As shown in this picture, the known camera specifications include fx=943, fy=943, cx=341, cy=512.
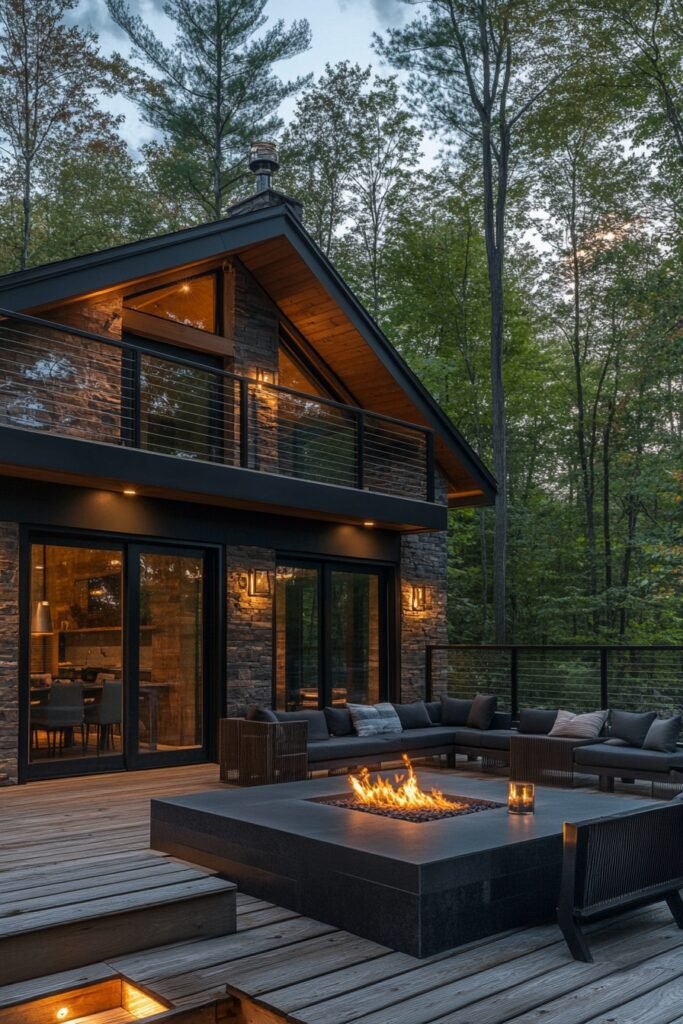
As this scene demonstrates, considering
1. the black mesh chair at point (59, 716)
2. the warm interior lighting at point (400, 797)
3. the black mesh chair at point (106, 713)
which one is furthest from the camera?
the black mesh chair at point (106, 713)

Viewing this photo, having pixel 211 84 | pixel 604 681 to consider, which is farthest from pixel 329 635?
pixel 211 84

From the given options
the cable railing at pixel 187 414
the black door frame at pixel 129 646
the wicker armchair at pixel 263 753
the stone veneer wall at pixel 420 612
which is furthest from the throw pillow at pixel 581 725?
the black door frame at pixel 129 646

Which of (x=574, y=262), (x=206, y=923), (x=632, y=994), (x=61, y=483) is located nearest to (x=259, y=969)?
(x=206, y=923)

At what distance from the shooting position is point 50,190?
17.7m

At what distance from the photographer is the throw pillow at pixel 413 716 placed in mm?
10500

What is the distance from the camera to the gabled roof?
8.73m

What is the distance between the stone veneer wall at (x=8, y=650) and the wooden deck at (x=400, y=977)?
133 inches

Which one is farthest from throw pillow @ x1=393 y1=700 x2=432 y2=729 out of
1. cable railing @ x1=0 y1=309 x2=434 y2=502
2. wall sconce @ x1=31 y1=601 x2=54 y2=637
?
wall sconce @ x1=31 y1=601 x2=54 y2=637

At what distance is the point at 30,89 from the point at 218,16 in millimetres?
4150

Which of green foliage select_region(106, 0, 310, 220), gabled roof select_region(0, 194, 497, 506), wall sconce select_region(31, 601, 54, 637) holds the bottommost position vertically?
wall sconce select_region(31, 601, 54, 637)

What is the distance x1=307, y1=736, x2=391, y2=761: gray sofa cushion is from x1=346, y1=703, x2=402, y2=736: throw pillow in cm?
15

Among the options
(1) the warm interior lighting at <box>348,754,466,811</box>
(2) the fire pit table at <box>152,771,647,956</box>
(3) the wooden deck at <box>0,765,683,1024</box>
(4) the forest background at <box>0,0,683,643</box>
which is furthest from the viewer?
(4) the forest background at <box>0,0,683,643</box>

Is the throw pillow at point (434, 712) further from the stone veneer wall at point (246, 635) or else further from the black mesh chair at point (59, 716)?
the black mesh chair at point (59, 716)

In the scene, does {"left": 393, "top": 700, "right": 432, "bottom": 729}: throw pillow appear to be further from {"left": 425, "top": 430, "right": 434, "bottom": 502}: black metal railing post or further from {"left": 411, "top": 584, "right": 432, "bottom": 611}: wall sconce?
{"left": 425, "top": 430, "right": 434, "bottom": 502}: black metal railing post
